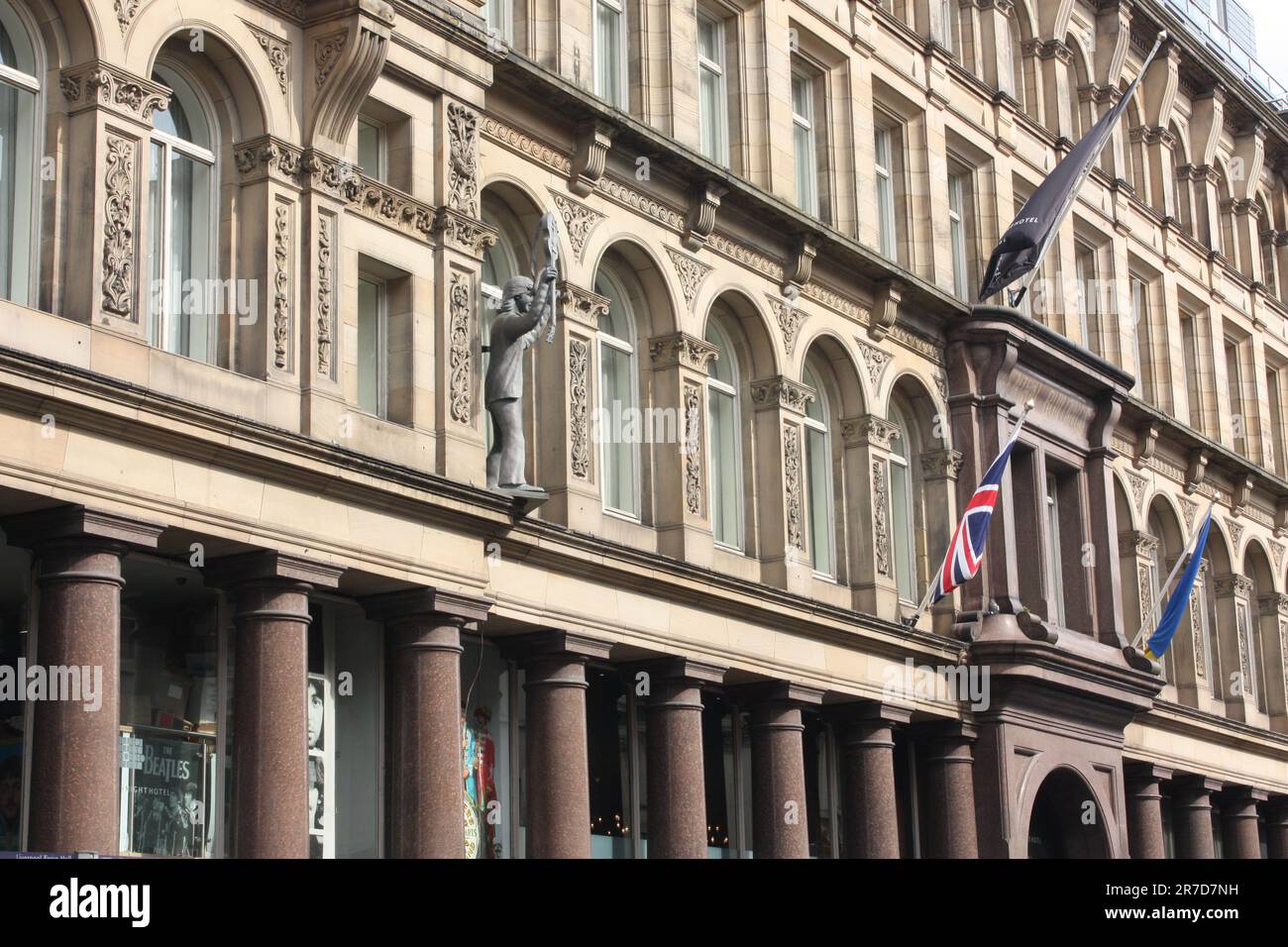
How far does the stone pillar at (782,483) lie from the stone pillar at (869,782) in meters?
2.41

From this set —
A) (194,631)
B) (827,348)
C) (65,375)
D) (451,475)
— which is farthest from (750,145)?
(65,375)

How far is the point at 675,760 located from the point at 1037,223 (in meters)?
12.6

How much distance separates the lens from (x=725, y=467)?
30.0 m

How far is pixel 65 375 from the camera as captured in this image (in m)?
18.0

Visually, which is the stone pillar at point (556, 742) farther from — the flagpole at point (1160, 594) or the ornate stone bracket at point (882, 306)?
the flagpole at point (1160, 594)

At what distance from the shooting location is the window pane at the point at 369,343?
22844 mm

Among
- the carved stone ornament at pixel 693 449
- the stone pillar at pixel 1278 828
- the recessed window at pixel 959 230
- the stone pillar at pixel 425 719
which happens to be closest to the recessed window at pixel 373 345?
the stone pillar at pixel 425 719

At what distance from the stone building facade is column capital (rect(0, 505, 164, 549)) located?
0.13ft

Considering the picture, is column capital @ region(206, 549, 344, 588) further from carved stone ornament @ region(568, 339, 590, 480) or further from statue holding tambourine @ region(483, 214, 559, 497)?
carved stone ornament @ region(568, 339, 590, 480)

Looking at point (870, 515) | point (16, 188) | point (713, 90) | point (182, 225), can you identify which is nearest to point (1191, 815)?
point (870, 515)

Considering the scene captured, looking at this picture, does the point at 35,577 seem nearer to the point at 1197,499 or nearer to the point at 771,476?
the point at 771,476

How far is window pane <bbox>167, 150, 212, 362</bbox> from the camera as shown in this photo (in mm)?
20891

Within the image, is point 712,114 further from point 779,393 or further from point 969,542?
point 969,542

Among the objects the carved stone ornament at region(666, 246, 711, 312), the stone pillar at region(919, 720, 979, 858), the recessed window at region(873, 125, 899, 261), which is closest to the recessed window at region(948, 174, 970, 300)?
the recessed window at region(873, 125, 899, 261)
